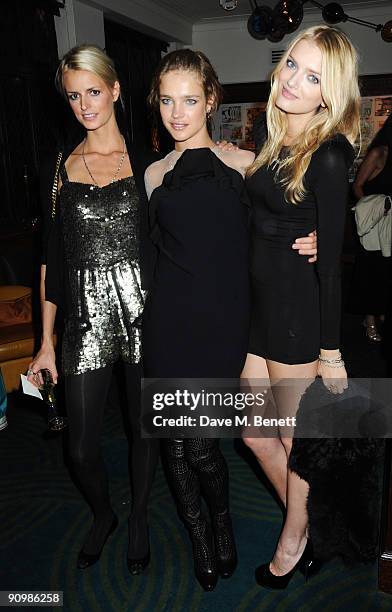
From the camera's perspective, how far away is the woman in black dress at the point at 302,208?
4.93 feet

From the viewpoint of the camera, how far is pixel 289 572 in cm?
198

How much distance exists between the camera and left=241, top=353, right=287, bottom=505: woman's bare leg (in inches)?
72.4

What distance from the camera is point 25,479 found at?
2.80m

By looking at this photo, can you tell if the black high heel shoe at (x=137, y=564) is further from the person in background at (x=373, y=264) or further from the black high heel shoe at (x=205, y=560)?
the person in background at (x=373, y=264)

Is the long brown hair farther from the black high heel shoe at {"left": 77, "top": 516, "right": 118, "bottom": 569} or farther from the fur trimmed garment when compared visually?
the black high heel shoe at {"left": 77, "top": 516, "right": 118, "bottom": 569}

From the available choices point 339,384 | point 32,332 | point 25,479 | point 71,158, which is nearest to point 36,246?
point 32,332

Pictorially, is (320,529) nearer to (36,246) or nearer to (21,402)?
(21,402)

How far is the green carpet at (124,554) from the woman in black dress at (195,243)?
553mm

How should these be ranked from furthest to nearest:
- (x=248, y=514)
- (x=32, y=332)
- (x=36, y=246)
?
(x=36, y=246) < (x=32, y=332) < (x=248, y=514)

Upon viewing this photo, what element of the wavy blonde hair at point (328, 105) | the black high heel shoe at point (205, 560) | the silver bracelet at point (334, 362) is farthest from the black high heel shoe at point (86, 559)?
the wavy blonde hair at point (328, 105)

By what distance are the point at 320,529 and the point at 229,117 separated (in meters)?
7.43

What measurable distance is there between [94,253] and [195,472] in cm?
84

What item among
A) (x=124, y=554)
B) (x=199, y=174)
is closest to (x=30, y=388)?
(x=124, y=554)

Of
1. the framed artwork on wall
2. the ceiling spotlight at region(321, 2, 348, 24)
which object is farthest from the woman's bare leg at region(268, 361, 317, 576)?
the framed artwork on wall
